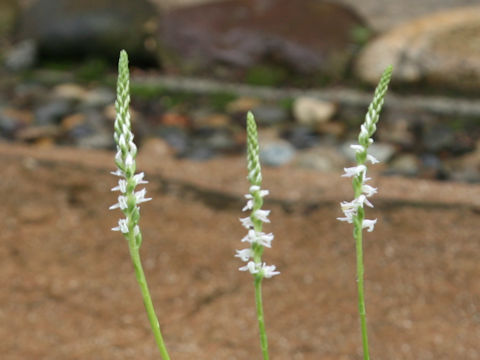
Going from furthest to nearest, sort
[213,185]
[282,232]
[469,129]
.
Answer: [469,129], [213,185], [282,232]

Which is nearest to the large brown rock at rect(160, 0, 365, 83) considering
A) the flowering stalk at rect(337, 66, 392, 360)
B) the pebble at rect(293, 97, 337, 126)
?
the pebble at rect(293, 97, 337, 126)

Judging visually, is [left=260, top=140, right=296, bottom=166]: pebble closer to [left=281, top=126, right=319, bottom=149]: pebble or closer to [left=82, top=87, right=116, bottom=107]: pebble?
[left=281, top=126, right=319, bottom=149]: pebble

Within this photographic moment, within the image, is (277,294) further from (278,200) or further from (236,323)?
(278,200)

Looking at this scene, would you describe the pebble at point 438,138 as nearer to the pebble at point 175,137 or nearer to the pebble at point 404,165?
Result: the pebble at point 404,165

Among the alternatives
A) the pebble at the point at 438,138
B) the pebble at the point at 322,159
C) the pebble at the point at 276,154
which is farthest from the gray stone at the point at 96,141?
the pebble at the point at 438,138

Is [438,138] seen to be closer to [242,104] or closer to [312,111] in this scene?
[312,111]

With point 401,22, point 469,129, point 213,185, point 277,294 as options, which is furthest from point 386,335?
point 401,22
